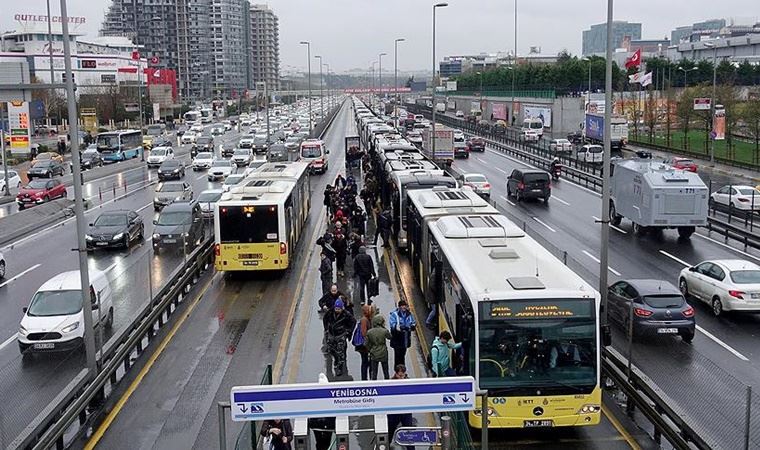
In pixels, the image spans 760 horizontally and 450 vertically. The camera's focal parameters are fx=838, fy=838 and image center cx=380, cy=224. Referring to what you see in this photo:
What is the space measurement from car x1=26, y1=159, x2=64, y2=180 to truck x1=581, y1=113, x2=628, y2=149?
45545 mm

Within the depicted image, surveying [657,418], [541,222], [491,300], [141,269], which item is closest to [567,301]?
[491,300]

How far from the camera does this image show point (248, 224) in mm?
24375

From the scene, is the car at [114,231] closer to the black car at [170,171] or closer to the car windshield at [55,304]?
the car windshield at [55,304]

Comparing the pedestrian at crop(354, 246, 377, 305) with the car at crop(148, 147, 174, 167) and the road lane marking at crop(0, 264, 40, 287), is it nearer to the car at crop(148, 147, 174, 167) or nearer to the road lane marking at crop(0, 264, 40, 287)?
the road lane marking at crop(0, 264, 40, 287)

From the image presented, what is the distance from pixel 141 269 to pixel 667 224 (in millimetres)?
19114

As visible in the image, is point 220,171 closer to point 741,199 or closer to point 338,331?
point 741,199

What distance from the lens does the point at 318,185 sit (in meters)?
52.4

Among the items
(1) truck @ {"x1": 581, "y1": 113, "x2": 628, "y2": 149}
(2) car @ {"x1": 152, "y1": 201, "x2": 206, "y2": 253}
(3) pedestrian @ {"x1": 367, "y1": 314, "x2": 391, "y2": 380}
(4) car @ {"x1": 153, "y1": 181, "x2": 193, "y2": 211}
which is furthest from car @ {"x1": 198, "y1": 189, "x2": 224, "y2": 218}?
(1) truck @ {"x1": 581, "y1": 113, "x2": 628, "y2": 149}

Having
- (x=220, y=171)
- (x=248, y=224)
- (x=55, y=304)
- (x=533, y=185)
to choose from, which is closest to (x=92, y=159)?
(x=220, y=171)

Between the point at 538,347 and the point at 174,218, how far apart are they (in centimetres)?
2170

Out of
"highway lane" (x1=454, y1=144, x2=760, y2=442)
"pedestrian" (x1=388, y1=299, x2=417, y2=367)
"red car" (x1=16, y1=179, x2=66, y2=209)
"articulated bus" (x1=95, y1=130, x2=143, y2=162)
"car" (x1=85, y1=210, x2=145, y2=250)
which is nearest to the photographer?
"highway lane" (x1=454, y1=144, x2=760, y2=442)

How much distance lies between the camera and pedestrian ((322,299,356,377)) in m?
15.8

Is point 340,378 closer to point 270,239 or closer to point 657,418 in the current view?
point 657,418

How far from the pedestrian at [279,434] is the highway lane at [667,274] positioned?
650 centimetres
